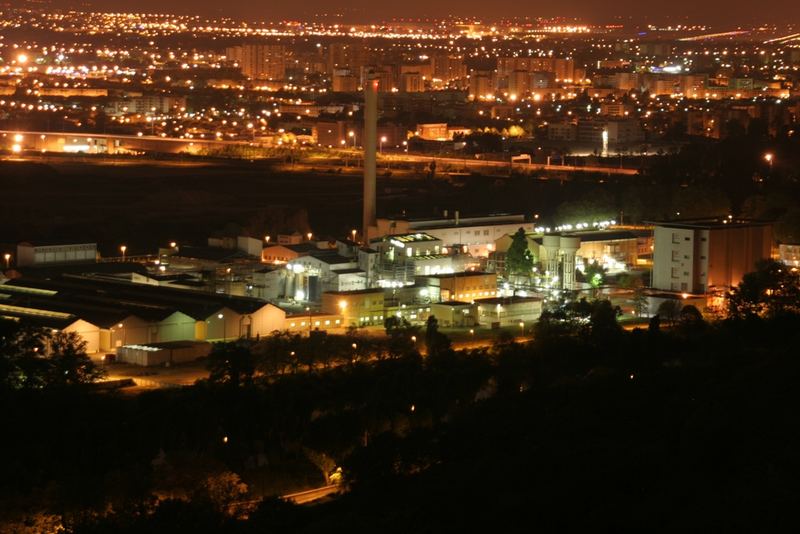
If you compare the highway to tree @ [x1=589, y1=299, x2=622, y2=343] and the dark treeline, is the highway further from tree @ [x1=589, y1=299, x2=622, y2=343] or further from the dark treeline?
the dark treeline

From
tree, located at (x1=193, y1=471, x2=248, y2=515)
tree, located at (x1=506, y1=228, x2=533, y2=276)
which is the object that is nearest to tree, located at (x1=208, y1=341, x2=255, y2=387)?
tree, located at (x1=193, y1=471, x2=248, y2=515)

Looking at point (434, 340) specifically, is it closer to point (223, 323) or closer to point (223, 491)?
point (223, 323)

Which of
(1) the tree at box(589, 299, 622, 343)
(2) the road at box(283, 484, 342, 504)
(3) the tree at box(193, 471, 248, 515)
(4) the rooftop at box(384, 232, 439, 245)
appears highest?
(4) the rooftop at box(384, 232, 439, 245)

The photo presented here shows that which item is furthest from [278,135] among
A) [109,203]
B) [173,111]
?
[109,203]

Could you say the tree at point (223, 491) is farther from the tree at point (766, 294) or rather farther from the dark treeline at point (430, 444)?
the tree at point (766, 294)

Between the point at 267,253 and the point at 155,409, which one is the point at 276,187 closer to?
the point at 267,253
